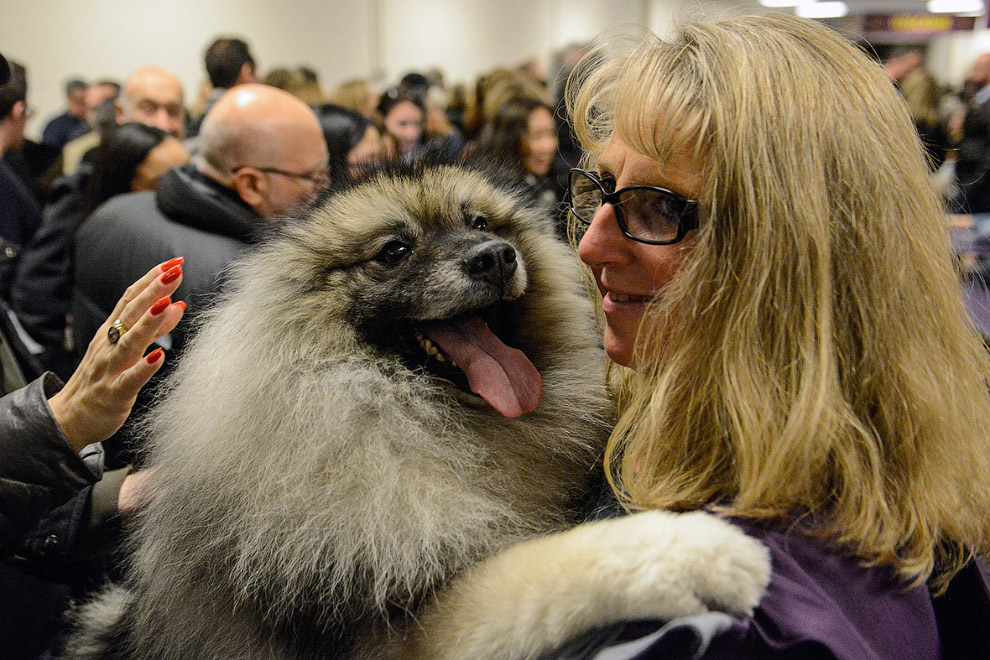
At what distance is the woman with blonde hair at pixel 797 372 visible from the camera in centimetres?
99

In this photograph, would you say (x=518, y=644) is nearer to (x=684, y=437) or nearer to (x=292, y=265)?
(x=684, y=437)

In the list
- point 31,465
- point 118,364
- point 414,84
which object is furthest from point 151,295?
point 414,84

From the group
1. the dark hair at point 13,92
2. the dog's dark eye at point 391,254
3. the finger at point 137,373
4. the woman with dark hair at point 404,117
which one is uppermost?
the dog's dark eye at point 391,254

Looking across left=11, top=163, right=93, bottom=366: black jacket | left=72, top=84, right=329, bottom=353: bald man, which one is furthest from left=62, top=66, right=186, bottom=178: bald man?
left=72, top=84, right=329, bottom=353: bald man

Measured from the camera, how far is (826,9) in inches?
340

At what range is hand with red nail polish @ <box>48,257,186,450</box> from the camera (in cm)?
137

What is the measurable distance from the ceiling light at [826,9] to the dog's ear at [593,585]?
25.6 feet

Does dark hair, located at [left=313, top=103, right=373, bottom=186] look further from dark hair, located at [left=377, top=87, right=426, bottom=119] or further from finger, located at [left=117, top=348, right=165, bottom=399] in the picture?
finger, located at [left=117, top=348, right=165, bottom=399]

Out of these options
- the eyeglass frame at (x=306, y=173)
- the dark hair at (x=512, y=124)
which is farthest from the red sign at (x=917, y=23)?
the eyeglass frame at (x=306, y=173)

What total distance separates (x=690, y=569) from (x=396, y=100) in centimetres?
504

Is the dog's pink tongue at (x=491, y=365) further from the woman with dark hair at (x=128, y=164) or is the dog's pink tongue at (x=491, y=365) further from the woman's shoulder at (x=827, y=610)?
the woman with dark hair at (x=128, y=164)

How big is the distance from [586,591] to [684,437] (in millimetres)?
266

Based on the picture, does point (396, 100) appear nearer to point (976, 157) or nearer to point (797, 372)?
point (976, 157)

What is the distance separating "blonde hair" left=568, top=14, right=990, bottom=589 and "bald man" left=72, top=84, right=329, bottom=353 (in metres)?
1.64
